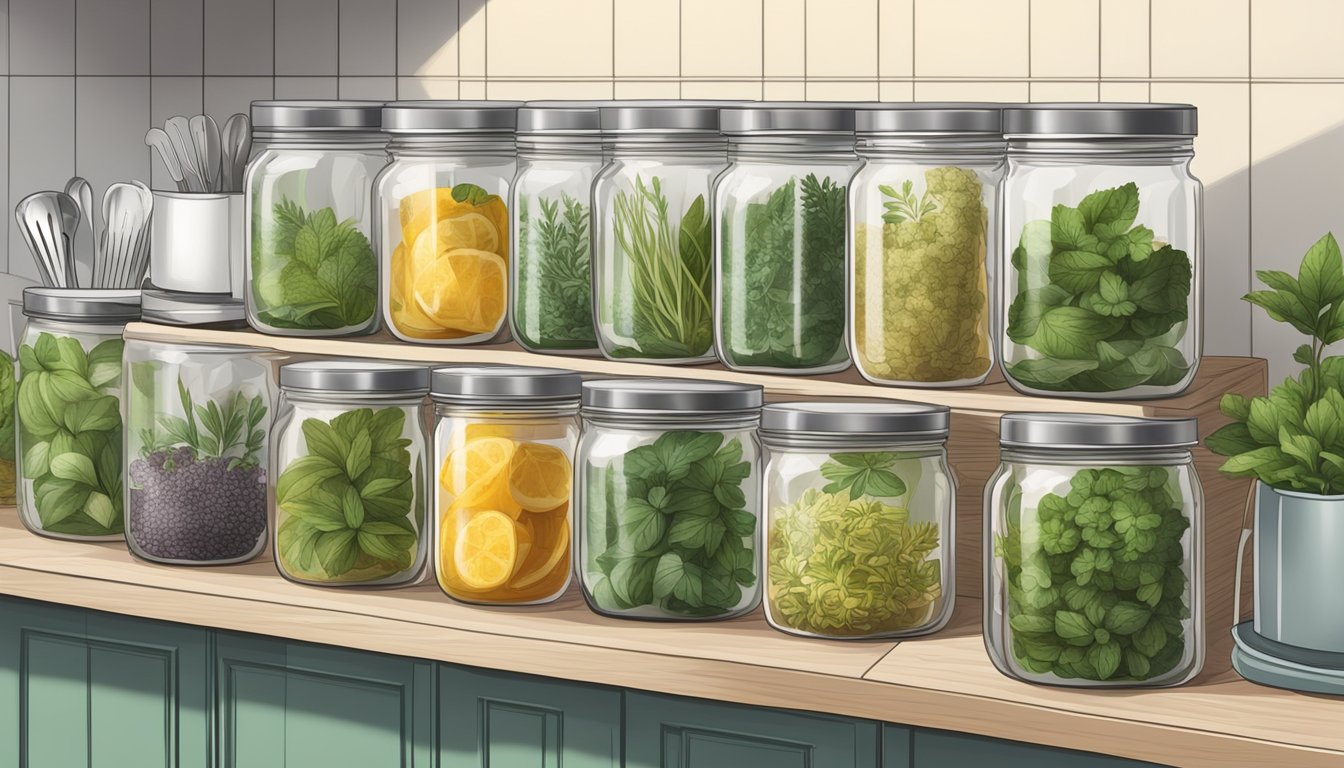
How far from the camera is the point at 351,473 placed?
141cm

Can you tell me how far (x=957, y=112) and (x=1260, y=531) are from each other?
40 cm

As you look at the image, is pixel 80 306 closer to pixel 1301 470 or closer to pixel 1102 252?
pixel 1102 252

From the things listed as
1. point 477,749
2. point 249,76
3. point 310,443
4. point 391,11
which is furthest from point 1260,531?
point 249,76

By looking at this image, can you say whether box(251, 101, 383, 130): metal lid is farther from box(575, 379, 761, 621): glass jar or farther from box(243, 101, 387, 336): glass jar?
box(575, 379, 761, 621): glass jar

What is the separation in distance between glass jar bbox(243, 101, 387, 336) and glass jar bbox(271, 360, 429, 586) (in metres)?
0.08

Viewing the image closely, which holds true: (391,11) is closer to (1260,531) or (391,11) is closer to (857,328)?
(857,328)

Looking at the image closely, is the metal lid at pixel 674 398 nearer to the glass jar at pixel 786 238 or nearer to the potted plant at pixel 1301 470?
the glass jar at pixel 786 238

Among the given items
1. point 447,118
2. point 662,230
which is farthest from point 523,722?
point 447,118

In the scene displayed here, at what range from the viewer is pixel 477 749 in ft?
4.33

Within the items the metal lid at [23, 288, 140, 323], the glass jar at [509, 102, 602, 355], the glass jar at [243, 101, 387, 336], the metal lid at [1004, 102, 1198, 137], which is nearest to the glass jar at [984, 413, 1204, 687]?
the metal lid at [1004, 102, 1198, 137]

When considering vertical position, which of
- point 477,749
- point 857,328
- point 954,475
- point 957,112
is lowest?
point 477,749

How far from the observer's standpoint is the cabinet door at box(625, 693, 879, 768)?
119 cm

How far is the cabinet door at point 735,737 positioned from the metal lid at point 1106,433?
0.82 feet

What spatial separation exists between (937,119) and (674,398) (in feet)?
1.01
